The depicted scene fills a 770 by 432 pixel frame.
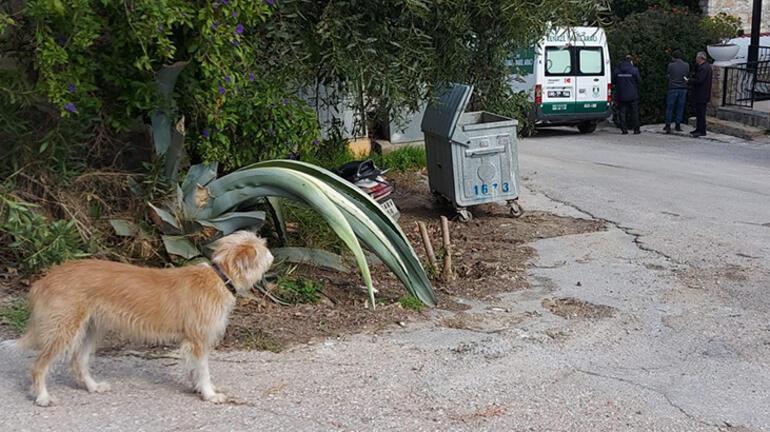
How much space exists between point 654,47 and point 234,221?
1930 centimetres

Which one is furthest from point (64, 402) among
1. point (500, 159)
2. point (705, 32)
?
point (705, 32)

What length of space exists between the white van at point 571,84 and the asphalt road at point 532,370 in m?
12.2

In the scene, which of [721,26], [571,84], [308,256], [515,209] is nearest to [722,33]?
[721,26]

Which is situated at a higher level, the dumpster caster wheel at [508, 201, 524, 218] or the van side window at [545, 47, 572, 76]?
the van side window at [545, 47, 572, 76]

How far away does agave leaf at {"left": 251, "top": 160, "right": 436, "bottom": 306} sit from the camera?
642 centimetres

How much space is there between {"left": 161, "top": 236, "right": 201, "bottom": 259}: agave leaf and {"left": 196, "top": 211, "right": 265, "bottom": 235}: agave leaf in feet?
0.66

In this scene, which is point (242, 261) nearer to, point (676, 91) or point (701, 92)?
point (701, 92)

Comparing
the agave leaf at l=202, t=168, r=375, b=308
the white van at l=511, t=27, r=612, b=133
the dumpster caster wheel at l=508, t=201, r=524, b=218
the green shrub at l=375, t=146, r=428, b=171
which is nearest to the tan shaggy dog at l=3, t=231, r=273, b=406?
the agave leaf at l=202, t=168, r=375, b=308

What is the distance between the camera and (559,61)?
813 inches

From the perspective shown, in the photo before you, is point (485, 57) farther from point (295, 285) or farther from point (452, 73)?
point (295, 285)

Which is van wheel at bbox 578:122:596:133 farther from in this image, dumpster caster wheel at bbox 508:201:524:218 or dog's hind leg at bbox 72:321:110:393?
dog's hind leg at bbox 72:321:110:393

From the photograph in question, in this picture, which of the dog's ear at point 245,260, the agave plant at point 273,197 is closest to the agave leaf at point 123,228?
the agave plant at point 273,197

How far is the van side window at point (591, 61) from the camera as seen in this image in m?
20.8

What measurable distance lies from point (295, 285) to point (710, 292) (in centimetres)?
342
